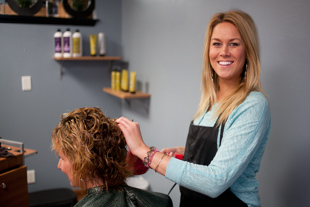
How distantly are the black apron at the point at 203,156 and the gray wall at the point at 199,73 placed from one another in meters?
0.41

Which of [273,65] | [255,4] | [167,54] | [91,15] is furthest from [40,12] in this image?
[273,65]

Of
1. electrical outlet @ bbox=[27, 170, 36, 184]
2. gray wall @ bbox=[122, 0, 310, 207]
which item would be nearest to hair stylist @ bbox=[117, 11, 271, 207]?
gray wall @ bbox=[122, 0, 310, 207]

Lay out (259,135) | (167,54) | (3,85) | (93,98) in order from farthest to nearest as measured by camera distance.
Answer: 1. (93,98)
2. (3,85)
3. (167,54)
4. (259,135)

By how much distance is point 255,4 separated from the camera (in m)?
1.78

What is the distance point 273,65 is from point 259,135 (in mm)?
613

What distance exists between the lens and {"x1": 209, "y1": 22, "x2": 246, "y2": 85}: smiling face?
4.51 ft

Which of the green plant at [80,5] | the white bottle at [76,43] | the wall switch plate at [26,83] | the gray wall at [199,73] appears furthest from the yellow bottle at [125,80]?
the wall switch plate at [26,83]

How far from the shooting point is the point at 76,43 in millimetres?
3201

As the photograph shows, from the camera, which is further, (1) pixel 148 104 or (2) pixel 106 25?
(2) pixel 106 25

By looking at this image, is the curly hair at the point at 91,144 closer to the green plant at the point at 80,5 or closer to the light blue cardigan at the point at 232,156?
the light blue cardigan at the point at 232,156

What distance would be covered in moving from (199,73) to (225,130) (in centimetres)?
103

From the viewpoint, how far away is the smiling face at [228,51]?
138 cm

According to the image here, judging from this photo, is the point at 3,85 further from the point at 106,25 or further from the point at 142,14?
the point at 142,14

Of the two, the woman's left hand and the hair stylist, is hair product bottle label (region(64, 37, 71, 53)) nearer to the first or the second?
the hair stylist
